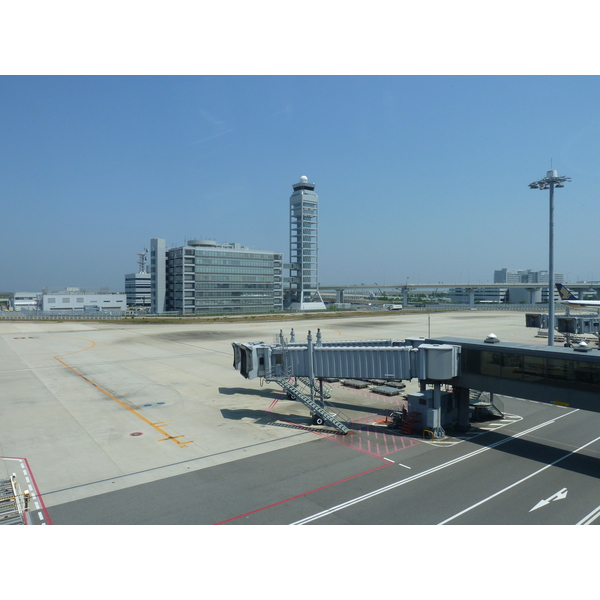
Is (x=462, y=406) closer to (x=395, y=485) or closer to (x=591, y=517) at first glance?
(x=395, y=485)

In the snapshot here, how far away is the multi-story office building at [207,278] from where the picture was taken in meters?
160

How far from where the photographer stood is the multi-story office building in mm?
160375

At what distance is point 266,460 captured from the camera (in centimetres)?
2289

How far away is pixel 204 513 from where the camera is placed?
17172mm

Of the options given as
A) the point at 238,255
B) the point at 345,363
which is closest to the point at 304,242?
the point at 238,255

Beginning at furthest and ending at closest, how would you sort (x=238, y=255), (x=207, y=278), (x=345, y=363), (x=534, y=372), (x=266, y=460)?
(x=238, y=255) → (x=207, y=278) → (x=345, y=363) → (x=534, y=372) → (x=266, y=460)

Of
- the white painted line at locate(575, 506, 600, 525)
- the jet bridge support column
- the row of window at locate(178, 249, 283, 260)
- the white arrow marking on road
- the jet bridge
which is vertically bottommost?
the white arrow marking on road

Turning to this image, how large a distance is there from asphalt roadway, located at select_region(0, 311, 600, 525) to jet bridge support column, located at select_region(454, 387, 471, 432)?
981 millimetres

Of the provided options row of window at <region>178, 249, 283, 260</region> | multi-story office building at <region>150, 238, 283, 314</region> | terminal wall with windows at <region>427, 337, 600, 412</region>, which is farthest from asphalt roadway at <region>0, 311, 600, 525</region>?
row of window at <region>178, 249, 283, 260</region>

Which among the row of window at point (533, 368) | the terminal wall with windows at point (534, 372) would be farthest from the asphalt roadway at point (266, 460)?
the row of window at point (533, 368)

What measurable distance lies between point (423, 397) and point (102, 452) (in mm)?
19242

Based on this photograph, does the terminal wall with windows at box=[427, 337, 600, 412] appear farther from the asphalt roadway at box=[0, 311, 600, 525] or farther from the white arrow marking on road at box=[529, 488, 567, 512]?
the white arrow marking on road at box=[529, 488, 567, 512]

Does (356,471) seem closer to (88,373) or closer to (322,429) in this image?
(322,429)

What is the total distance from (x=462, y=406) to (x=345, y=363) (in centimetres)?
805
